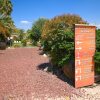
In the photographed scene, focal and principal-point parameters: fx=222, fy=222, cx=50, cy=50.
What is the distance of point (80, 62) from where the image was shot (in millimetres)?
8695

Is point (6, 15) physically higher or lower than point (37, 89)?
higher

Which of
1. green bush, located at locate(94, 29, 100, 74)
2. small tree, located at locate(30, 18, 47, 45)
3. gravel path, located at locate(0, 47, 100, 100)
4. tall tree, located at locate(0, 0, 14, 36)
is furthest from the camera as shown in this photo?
small tree, located at locate(30, 18, 47, 45)

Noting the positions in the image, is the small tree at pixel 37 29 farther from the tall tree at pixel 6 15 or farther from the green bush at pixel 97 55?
the green bush at pixel 97 55

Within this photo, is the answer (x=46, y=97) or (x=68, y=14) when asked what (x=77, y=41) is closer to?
(x=46, y=97)

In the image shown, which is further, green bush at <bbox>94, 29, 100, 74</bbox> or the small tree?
the small tree

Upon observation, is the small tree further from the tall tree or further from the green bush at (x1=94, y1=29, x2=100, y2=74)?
the green bush at (x1=94, y1=29, x2=100, y2=74)

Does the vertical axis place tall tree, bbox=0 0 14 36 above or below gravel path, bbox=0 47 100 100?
above

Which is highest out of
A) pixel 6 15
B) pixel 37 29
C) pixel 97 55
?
pixel 6 15

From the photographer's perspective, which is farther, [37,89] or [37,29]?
[37,29]

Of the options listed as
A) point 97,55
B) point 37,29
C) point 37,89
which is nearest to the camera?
point 37,89

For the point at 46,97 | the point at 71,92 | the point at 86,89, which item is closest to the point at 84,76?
the point at 86,89

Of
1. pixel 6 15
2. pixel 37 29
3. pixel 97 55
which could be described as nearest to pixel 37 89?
pixel 97 55

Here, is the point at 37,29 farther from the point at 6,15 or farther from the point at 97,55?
the point at 97,55

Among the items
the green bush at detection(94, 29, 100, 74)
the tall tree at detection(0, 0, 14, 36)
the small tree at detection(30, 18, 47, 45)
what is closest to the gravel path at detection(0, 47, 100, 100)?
the green bush at detection(94, 29, 100, 74)
